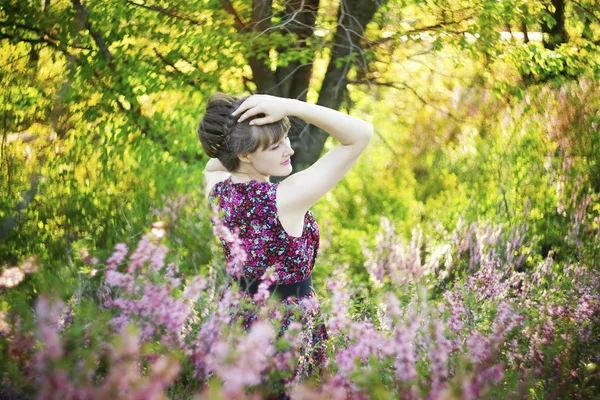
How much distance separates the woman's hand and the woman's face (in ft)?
0.43

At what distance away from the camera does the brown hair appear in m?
2.03

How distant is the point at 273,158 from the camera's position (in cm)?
→ 208

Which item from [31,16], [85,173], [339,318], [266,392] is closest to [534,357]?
[339,318]

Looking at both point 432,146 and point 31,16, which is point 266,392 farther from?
point 432,146

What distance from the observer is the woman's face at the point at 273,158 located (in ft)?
6.81

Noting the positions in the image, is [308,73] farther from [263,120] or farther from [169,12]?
[263,120]

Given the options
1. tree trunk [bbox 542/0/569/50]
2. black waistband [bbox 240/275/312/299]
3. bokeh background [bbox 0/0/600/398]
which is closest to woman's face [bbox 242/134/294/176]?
black waistband [bbox 240/275/312/299]

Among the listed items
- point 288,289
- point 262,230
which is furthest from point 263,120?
point 288,289

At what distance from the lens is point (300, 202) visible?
198cm

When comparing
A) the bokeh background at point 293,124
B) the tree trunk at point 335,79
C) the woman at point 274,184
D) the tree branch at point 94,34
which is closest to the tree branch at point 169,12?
the bokeh background at point 293,124

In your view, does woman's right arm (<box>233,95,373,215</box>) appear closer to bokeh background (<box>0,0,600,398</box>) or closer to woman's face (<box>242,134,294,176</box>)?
woman's face (<box>242,134,294,176</box>)

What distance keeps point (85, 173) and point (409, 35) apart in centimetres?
309

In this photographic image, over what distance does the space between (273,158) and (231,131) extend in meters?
0.17

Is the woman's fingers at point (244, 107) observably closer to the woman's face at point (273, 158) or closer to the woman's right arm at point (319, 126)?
the woman's right arm at point (319, 126)
